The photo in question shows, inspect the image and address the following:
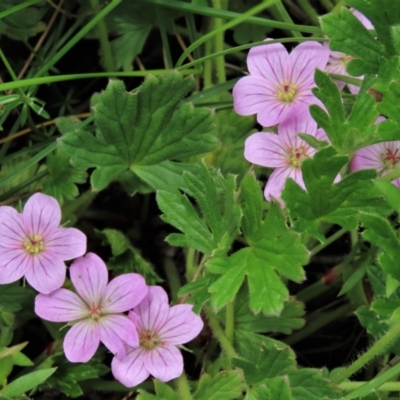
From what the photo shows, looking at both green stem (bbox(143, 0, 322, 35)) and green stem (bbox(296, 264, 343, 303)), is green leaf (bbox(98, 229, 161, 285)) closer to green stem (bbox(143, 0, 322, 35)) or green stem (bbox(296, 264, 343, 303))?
green stem (bbox(296, 264, 343, 303))

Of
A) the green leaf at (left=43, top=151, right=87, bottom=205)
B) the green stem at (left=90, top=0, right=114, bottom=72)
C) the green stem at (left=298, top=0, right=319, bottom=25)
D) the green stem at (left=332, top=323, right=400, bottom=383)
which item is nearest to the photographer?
the green stem at (left=332, top=323, right=400, bottom=383)

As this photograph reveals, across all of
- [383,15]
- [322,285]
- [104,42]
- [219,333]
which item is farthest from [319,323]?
[104,42]

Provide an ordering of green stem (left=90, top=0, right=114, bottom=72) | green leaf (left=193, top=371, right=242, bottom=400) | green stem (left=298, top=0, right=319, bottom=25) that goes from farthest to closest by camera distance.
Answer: green stem (left=298, top=0, right=319, bottom=25)
green stem (left=90, top=0, right=114, bottom=72)
green leaf (left=193, top=371, right=242, bottom=400)

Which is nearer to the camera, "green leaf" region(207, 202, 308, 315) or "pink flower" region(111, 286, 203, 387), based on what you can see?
"green leaf" region(207, 202, 308, 315)

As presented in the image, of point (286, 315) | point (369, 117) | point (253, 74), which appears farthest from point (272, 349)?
point (253, 74)

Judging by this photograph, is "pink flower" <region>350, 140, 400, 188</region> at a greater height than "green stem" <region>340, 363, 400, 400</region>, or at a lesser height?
greater

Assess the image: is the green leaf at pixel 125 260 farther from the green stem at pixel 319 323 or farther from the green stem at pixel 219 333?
the green stem at pixel 319 323

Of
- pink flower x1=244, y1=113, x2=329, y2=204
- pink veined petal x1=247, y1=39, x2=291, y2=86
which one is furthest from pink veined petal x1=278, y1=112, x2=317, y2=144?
pink veined petal x1=247, y1=39, x2=291, y2=86

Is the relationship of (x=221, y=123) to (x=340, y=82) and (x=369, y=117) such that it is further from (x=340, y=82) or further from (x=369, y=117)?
(x=369, y=117)
